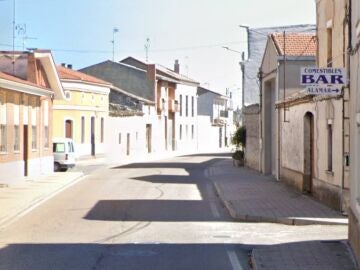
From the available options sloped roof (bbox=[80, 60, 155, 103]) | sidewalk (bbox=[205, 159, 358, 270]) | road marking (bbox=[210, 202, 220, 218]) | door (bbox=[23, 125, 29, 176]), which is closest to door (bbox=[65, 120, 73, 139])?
door (bbox=[23, 125, 29, 176])

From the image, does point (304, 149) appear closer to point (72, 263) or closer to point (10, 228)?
point (10, 228)

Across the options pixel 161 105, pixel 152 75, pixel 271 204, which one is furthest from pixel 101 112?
pixel 271 204

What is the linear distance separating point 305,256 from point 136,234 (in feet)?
14.6

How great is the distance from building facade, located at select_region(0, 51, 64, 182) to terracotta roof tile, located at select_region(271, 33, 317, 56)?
34.7 feet

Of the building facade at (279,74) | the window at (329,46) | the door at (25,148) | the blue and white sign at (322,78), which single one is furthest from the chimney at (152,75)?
the blue and white sign at (322,78)

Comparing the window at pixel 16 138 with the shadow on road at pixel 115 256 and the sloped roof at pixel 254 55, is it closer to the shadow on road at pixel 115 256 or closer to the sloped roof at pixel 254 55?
the shadow on road at pixel 115 256

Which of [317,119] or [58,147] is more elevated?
[317,119]

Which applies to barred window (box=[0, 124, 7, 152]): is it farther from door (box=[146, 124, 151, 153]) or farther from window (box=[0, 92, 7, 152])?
door (box=[146, 124, 151, 153])

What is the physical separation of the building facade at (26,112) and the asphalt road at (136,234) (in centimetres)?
477

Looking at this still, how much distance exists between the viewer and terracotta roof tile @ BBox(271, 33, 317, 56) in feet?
101

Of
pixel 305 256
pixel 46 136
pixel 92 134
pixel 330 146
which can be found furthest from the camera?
pixel 92 134

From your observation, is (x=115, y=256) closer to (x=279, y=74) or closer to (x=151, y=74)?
(x=279, y=74)

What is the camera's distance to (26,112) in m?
32.8

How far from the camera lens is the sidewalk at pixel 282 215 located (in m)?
11.4
